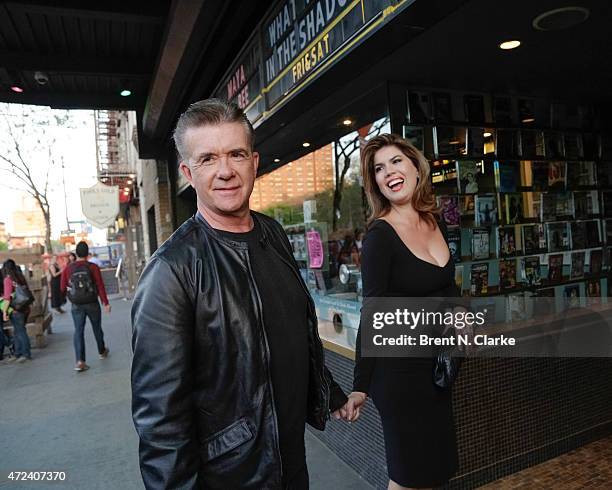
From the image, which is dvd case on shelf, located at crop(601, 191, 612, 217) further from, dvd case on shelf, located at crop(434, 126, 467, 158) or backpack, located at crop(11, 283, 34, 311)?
backpack, located at crop(11, 283, 34, 311)

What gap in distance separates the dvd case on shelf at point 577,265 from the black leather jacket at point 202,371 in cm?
375

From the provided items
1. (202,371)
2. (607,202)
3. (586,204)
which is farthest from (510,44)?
(202,371)

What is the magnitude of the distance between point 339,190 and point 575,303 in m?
2.37

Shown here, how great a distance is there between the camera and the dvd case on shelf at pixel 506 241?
378cm

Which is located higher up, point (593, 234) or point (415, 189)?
point (415, 189)

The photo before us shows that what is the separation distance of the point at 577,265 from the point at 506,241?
927mm

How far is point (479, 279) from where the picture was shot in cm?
364

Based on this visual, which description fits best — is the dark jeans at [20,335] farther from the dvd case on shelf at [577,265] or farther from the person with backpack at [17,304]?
the dvd case on shelf at [577,265]

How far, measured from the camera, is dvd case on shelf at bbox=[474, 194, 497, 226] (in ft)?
12.0

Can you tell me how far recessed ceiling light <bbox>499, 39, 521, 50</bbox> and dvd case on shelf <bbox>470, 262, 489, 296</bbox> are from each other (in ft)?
5.16

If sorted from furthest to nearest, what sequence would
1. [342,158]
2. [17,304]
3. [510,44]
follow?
[17,304] → [342,158] → [510,44]

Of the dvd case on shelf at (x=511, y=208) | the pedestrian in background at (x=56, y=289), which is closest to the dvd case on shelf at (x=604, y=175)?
the dvd case on shelf at (x=511, y=208)

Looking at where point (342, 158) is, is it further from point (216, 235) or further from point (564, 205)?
point (216, 235)

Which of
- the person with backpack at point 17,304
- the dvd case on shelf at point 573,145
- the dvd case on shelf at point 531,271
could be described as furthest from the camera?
the person with backpack at point 17,304
